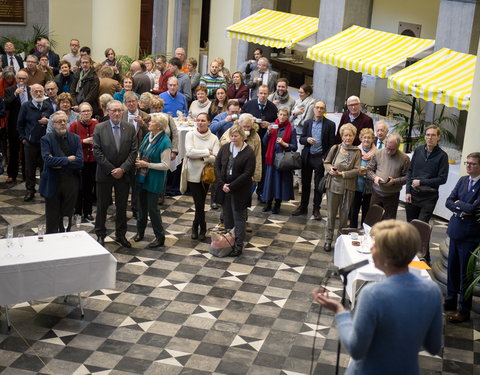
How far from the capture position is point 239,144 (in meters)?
8.95

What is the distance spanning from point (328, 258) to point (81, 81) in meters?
5.44

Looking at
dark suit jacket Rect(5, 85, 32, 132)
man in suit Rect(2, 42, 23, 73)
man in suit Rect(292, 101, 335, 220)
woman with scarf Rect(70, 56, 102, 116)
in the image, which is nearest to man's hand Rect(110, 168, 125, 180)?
man in suit Rect(292, 101, 335, 220)

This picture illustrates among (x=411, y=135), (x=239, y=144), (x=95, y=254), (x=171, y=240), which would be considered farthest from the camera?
(x=411, y=135)

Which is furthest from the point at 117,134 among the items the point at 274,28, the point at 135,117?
the point at 274,28

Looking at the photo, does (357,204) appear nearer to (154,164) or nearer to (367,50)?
(154,164)

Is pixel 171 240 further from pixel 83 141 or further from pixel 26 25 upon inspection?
pixel 26 25

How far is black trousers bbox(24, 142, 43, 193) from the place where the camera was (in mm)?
10594

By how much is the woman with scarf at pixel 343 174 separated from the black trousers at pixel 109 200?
94.5 inches

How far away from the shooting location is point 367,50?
536 inches

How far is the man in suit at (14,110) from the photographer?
11289 mm

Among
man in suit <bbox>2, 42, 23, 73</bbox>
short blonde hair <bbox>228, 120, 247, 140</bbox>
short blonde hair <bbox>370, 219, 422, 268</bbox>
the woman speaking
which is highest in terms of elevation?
short blonde hair <bbox>370, 219, 422, 268</bbox>

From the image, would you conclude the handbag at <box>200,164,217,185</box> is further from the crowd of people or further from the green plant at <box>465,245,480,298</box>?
the green plant at <box>465,245,480,298</box>

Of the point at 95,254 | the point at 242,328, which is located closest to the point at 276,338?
the point at 242,328

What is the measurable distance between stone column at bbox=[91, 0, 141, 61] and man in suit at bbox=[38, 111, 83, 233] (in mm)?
11080
